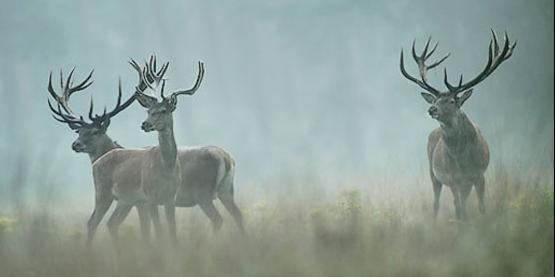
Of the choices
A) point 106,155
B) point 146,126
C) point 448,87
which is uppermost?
point 448,87

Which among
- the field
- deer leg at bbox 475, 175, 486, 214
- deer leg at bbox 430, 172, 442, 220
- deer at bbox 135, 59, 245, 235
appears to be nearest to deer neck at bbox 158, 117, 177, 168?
deer at bbox 135, 59, 245, 235

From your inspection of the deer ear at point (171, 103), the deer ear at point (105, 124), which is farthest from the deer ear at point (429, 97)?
the deer ear at point (105, 124)

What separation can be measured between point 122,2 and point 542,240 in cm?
206

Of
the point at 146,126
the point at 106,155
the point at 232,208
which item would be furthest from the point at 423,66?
the point at 106,155

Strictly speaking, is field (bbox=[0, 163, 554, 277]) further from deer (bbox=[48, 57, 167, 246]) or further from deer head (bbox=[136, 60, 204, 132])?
deer head (bbox=[136, 60, 204, 132])

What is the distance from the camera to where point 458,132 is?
12.2 feet

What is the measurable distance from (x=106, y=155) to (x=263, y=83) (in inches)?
29.7

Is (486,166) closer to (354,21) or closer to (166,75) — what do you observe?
(354,21)

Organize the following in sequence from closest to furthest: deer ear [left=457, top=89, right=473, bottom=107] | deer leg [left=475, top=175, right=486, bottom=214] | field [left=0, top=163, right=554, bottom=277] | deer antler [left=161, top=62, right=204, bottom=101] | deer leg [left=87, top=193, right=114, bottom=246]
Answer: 1. field [left=0, top=163, right=554, bottom=277]
2. deer leg [left=87, top=193, right=114, bottom=246]
3. deer antler [left=161, top=62, right=204, bottom=101]
4. deer ear [left=457, top=89, right=473, bottom=107]
5. deer leg [left=475, top=175, right=486, bottom=214]

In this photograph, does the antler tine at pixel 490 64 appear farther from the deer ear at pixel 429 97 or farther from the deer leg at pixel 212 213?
the deer leg at pixel 212 213

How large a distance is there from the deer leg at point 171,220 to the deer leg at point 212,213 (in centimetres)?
18

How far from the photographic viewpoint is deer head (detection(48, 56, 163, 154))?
10.4ft

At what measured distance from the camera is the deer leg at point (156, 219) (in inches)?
123

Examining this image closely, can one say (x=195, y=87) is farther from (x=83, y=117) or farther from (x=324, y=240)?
(x=324, y=240)
